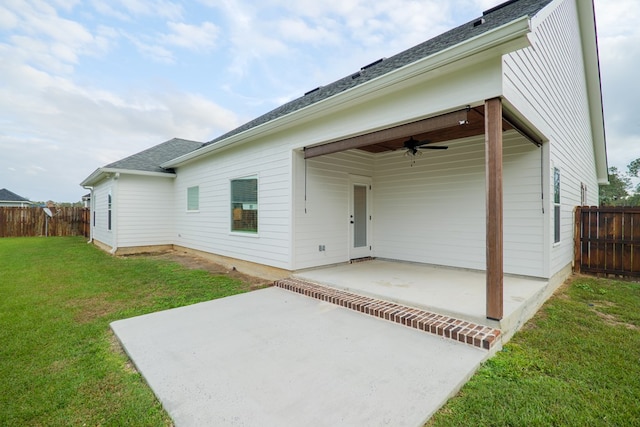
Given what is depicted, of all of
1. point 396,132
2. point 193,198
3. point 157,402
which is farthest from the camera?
point 193,198

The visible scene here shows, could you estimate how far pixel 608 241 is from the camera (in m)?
6.48

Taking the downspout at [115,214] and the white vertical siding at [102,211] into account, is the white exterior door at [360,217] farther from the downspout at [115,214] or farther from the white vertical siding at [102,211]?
the white vertical siding at [102,211]

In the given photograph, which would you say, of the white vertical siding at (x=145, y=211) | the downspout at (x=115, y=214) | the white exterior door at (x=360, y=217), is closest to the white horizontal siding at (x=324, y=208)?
the white exterior door at (x=360, y=217)

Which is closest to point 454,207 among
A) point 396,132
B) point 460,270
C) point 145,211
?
point 460,270

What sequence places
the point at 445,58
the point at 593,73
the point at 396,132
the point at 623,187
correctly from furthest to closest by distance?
the point at 623,187 → the point at 593,73 → the point at 396,132 → the point at 445,58

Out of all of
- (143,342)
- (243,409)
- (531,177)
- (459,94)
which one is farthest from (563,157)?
(143,342)

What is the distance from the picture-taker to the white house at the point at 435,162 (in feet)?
11.3

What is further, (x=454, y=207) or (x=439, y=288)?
(x=454, y=207)

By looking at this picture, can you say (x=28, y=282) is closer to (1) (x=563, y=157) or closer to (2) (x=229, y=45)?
(2) (x=229, y=45)

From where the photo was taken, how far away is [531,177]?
5090 millimetres

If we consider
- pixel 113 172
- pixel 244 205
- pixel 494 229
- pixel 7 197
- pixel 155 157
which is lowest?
pixel 494 229

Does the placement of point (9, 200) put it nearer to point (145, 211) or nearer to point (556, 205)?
point (145, 211)

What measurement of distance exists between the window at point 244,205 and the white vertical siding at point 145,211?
14.9ft

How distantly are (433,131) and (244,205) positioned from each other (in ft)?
15.0
